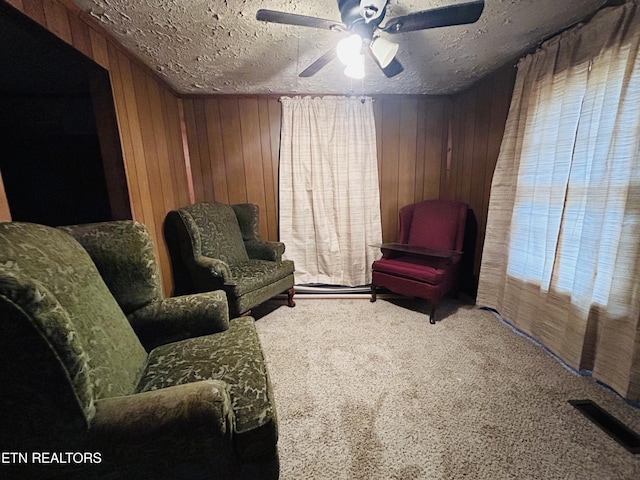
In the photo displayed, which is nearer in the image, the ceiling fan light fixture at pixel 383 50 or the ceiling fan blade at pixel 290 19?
Answer: the ceiling fan blade at pixel 290 19

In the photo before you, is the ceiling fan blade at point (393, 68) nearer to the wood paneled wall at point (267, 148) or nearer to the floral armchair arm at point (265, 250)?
the wood paneled wall at point (267, 148)

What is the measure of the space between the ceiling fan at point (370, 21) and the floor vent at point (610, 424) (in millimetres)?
1950

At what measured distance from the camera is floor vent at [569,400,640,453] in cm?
112

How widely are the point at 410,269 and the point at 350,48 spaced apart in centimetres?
168

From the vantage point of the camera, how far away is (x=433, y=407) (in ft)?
4.45

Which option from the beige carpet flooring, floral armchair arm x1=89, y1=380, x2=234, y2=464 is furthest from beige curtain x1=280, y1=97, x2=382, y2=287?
floral armchair arm x1=89, y1=380, x2=234, y2=464

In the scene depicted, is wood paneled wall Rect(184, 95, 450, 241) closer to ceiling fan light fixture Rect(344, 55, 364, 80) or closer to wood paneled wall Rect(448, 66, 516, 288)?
wood paneled wall Rect(448, 66, 516, 288)

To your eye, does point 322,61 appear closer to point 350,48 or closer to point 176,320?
point 350,48

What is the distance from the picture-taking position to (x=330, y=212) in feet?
9.71

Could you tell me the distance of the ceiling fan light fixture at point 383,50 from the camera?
1.40 metres

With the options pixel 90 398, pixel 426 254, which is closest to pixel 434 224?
pixel 426 254

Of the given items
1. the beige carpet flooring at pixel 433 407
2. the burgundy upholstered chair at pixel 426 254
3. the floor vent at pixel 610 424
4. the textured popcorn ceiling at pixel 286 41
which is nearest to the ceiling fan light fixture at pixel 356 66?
the textured popcorn ceiling at pixel 286 41

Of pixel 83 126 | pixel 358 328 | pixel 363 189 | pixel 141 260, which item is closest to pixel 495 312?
pixel 358 328

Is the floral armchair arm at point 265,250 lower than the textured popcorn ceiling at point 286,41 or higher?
lower
